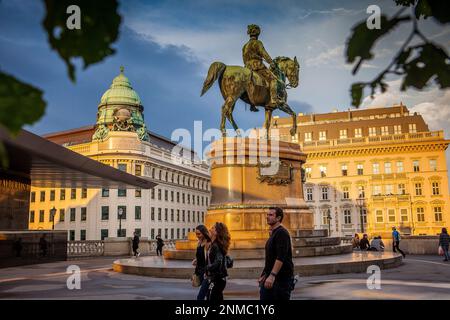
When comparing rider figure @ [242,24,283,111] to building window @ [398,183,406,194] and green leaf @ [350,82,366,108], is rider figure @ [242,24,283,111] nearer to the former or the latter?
green leaf @ [350,82,366,108]

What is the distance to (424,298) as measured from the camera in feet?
29.9

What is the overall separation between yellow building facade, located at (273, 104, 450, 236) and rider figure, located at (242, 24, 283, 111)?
47.6 meters

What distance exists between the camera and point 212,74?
17.9 meters

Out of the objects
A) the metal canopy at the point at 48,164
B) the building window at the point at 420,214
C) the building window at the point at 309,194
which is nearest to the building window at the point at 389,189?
the building window at the point at 420,214

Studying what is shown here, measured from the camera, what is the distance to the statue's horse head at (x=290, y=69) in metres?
19.9

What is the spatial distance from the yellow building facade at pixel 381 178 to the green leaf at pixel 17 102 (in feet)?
212

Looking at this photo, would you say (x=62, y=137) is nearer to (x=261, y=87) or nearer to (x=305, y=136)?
(x=305, y=136)

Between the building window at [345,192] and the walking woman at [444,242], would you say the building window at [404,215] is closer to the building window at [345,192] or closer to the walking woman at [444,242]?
the building window at [345,192]

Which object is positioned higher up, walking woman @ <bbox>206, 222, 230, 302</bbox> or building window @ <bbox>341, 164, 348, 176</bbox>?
building window @ <bbox>341, 164, 348, 176</bbox>

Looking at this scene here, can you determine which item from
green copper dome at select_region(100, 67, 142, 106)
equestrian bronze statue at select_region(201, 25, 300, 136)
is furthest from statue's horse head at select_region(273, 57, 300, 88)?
green copper dome at select_region(100, 67, 142, 106)

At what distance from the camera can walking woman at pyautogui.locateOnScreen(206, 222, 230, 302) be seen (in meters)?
6.56

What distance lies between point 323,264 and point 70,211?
63886mm

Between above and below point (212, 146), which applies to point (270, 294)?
below
